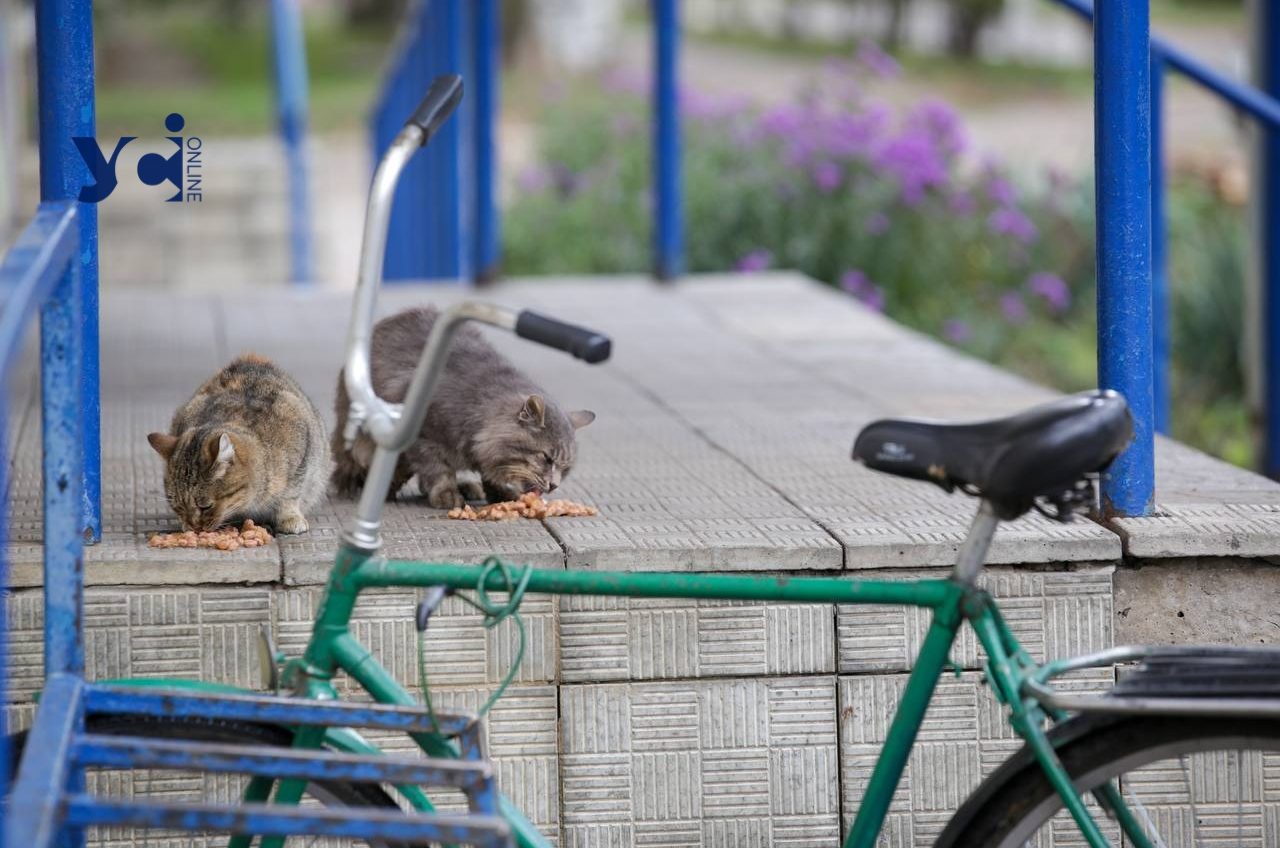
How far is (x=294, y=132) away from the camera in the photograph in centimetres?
1159

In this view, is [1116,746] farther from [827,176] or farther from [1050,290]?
[1050,290]

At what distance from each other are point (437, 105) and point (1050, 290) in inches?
305

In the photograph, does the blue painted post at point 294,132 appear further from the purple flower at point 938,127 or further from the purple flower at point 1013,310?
the purple flower at point 1013,310

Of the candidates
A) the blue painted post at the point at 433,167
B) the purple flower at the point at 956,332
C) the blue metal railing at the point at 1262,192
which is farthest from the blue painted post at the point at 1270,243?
the blue painted post at the point at 433,167

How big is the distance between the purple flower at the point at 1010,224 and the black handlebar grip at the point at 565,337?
8084 millimetres

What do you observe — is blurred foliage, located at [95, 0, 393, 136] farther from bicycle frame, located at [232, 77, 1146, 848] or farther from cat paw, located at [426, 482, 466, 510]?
bicycle frame, located at [232, 77, 1146, 848]

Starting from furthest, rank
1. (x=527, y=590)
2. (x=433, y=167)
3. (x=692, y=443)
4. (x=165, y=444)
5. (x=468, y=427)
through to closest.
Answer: (x=433, y=167) < (x=692, y=443) < (x=468, y=427) < (x=165, y=444) < (x=527, y=590)

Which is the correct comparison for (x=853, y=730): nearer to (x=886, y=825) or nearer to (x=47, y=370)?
(x=886, y=825)

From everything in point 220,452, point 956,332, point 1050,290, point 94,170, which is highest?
point 94,170

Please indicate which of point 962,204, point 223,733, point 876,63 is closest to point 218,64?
point 876,63

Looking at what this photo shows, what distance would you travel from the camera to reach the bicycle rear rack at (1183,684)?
240cm

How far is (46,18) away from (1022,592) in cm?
210

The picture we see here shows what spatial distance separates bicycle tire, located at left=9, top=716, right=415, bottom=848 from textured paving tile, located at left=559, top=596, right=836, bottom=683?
0.81 metres

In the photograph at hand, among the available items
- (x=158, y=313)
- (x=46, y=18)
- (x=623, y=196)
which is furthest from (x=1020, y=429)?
(x=623, y=196)
